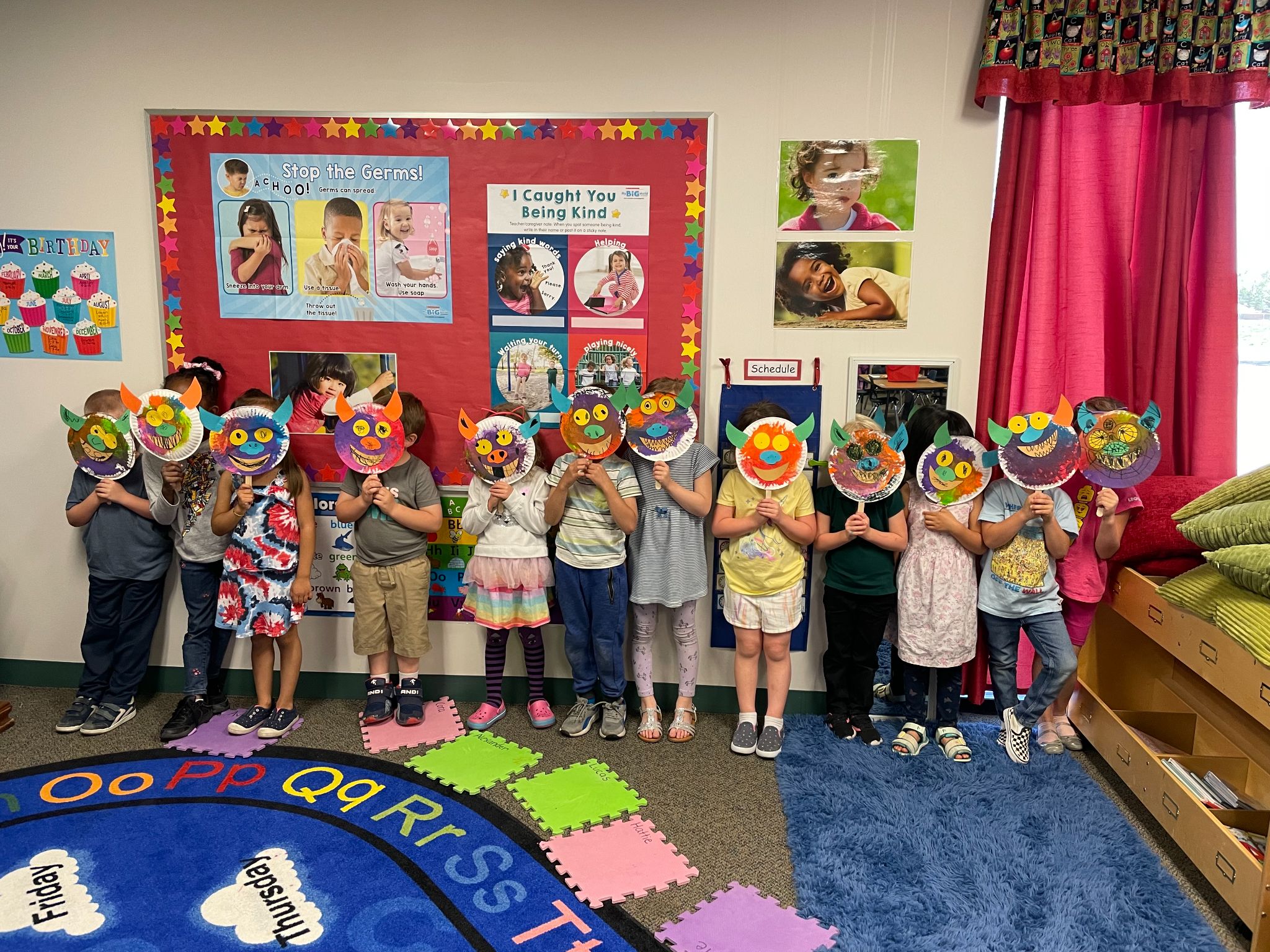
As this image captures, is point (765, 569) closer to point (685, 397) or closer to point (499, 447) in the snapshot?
point (685, 397)

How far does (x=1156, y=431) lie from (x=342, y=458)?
283cm

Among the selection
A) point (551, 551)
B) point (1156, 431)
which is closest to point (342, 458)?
point (551, 551)

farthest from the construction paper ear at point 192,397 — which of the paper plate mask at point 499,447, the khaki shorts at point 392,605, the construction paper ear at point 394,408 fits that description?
the paper plate mask at point 499,447

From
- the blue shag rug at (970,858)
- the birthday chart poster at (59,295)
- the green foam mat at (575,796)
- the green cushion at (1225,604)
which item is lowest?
the blue shag rug at (970,858)

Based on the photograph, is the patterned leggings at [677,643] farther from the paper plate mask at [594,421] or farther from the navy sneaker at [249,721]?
the navy sneaker at [249,721]

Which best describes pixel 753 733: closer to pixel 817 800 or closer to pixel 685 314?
pixel 817 800

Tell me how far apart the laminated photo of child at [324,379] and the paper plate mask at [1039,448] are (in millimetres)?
2179

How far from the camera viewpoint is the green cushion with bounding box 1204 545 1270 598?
7.10ft

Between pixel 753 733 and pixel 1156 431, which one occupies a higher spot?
pixel 1156 431

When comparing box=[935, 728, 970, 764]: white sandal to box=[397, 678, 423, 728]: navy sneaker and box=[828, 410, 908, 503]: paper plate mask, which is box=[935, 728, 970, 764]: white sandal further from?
box=[397, 678, 423, 728]: navy sneaker

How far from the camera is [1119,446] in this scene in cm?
272

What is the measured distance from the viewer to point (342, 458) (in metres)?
2.88

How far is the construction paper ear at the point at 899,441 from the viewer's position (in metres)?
2.83

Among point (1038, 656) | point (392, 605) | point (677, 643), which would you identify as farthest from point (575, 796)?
point (1038, 656)
